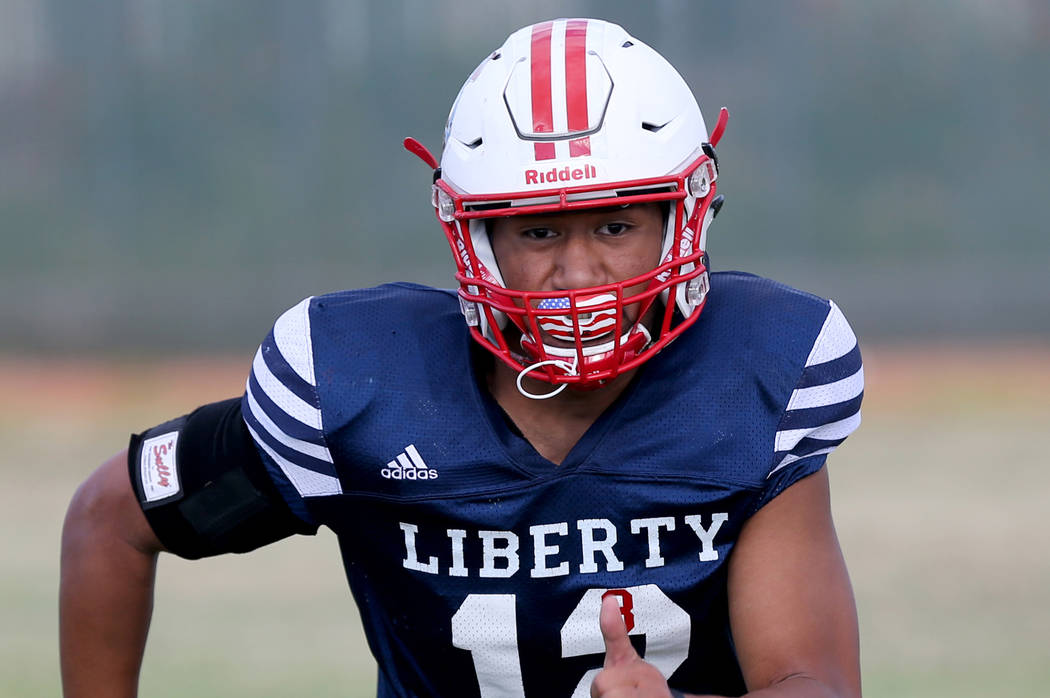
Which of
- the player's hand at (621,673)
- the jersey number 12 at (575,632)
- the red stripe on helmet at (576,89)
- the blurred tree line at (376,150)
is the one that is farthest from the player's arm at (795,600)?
the blurred tree line at (376,150)

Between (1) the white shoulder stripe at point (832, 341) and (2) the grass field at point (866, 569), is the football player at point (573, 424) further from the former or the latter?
(2) the grass field at point (866, 569)

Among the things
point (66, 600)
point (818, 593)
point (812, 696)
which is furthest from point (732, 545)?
point (66, 600)

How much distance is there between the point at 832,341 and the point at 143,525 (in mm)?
1056

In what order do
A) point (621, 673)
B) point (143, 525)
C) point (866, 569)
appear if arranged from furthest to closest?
point (866, 569) → point (143, 525) → point (621, 673)

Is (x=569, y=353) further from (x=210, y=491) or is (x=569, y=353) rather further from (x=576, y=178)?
(x=210, y=491)

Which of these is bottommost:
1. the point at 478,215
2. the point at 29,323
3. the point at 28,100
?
the point at 29,323

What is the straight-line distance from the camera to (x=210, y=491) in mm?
2137

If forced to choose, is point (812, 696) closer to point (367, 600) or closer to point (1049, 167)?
point (367, 600)

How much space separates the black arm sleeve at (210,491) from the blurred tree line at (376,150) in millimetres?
6912

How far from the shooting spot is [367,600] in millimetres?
2111

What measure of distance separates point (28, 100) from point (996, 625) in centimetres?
763

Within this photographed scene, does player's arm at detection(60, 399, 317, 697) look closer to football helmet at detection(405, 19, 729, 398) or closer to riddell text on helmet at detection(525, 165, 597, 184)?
football helmet at detection(405, 19, 729, 398)

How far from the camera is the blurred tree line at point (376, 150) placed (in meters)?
9.23

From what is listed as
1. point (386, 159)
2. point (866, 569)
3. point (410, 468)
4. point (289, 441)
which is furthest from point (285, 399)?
point (386, 159)
